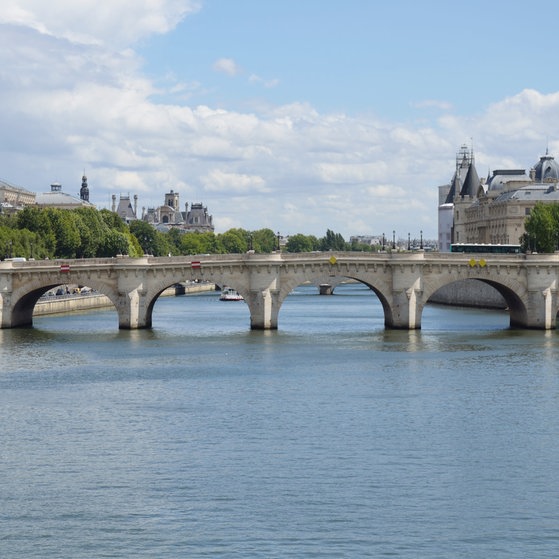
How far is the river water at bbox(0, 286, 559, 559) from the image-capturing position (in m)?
34.7

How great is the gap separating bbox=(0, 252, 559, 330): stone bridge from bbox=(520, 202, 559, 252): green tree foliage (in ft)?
121

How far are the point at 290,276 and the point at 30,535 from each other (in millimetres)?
53025

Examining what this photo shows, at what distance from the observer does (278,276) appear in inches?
3403

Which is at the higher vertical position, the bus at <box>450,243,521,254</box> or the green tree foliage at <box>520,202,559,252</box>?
the green tree foliage at <box>520,202,559,252</box>

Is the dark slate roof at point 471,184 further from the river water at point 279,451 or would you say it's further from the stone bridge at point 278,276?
the river water at point 279,451

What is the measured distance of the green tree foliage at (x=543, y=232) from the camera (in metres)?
126

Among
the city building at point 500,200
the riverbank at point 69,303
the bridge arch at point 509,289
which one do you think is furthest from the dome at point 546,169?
the bridge arch at point 509,289

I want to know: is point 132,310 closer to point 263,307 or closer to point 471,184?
point 263,307

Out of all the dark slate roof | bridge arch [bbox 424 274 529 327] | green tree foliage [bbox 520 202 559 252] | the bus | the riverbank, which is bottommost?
the riverbank

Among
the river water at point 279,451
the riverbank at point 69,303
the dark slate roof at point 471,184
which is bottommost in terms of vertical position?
the river water at point 279,451

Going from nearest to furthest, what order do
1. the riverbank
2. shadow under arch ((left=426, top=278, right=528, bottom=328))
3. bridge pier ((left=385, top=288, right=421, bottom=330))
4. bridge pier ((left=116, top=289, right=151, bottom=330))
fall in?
1. bridge pier ((left=116, top=289, right=151, bottom=330))
2. bridge pier ((left=385, top=288, right=421, bottom=330))
3. shadow under arch ((left=426, top=278, right=528, bottom=328))
4. the riverbank

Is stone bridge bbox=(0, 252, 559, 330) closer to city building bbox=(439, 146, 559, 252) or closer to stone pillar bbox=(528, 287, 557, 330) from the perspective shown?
stone pillar bbox=(528, 287, 557, 330)

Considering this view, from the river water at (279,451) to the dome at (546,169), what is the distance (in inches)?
4014

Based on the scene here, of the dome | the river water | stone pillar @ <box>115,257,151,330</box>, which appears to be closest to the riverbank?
stone pillar @ <box>115,257,151,330</box>
